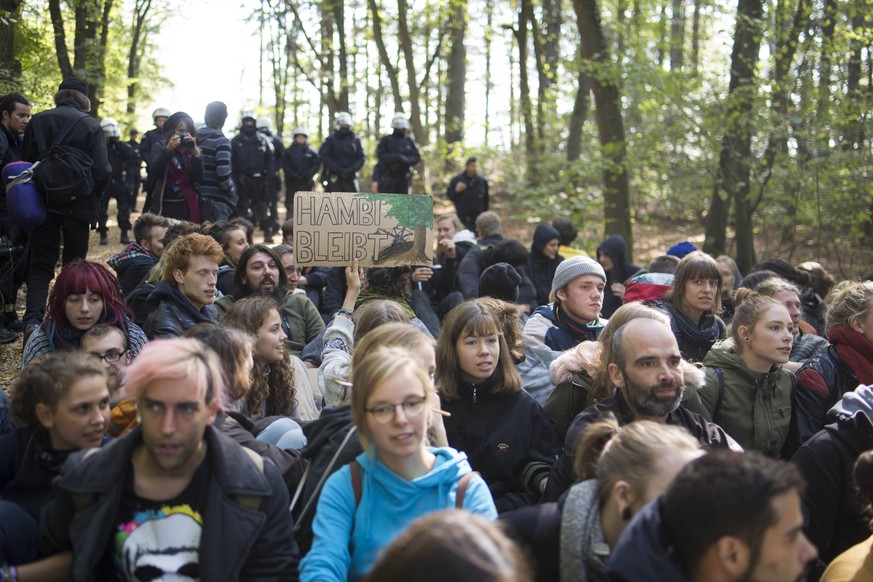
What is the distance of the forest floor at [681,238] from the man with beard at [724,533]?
9662mm

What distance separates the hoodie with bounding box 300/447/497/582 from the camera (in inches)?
134

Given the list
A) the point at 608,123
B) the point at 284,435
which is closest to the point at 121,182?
the point at 608,123

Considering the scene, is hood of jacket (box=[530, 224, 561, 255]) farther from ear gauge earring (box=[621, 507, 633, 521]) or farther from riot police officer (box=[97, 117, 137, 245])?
riot police officer (box=[97, 117, 137, 245])

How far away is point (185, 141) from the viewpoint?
10.2 m

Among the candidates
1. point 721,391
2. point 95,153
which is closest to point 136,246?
point 95,153

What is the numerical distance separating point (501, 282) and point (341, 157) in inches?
394

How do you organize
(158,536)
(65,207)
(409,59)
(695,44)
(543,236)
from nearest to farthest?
1. (158,536)
2. (65,207)
3. (543,236)
4. (409,59)
5. (695,44)

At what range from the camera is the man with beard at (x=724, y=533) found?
2.50m

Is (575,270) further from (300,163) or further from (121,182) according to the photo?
(121,182)

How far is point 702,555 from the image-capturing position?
254 centimetres

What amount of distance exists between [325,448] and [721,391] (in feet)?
8.64

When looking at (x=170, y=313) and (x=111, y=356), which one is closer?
(x=111, y=356)

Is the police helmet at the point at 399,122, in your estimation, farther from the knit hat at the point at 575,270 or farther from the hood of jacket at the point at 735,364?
the hood of jacket at the point at 735,364

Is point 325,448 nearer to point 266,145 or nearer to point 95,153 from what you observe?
point 95,153
